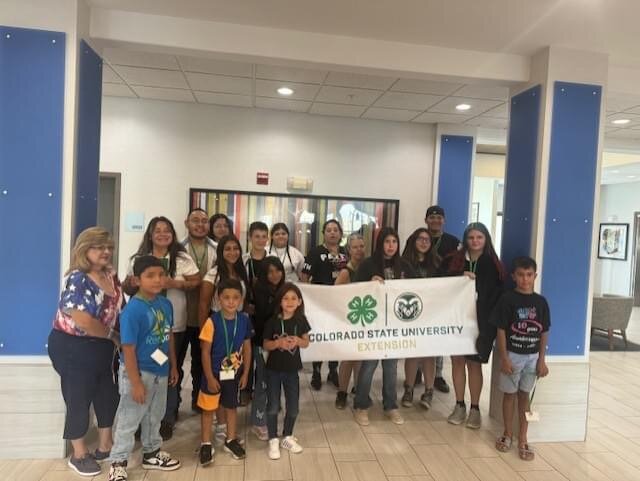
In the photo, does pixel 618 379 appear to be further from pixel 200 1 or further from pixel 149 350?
pixel 200 1

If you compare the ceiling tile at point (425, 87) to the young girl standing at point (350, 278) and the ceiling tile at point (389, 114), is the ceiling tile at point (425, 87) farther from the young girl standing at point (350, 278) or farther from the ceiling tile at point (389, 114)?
the young girl standing at point (350, 278)

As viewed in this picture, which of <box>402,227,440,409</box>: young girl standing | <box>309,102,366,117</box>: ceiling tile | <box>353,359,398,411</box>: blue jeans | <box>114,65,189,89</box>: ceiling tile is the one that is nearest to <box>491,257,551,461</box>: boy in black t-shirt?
<box>402,227,440,409</box>: young girl standing

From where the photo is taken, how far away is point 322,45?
10.6 ft

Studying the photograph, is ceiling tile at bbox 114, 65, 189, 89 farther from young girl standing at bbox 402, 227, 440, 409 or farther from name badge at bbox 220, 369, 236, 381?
name badge at bbox 220, 369, 236, 381

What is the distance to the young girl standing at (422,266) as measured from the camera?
3.54 meters

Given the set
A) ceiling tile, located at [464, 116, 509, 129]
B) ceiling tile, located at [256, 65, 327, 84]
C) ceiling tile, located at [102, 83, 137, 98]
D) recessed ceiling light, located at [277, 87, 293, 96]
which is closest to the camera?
ceiling tile, located at [256, 65, 327, 84]

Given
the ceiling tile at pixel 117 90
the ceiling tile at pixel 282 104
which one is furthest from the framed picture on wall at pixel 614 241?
the ceiling tile at pixel 117 90

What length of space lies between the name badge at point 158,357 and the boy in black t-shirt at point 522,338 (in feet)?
7.02

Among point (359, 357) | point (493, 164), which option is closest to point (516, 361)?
point (359, 357)

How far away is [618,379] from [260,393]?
4111 millimetres

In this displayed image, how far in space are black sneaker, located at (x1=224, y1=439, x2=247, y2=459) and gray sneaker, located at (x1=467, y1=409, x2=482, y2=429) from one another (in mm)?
1713

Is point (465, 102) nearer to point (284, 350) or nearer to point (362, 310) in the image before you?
point (362, 310)

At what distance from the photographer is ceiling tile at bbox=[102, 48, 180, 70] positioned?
373cm

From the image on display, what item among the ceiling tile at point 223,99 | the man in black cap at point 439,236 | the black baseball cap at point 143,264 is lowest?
the black baseball cap at point 143,264
